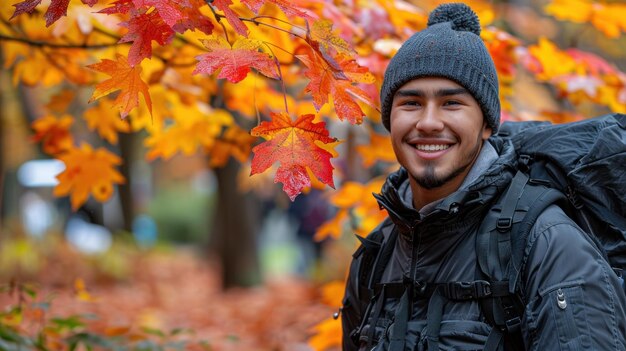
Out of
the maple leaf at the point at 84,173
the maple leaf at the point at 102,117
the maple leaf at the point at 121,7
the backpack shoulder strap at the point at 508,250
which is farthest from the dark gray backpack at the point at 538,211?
the maple leaf at the point at 102,117

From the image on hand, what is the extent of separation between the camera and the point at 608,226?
2168 millimetres

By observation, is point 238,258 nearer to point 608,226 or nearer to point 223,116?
point 223,116

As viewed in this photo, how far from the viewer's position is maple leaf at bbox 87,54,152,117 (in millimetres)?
2482

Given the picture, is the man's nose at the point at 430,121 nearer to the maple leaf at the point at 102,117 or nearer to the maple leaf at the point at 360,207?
the maple leaf at the point at 360,207

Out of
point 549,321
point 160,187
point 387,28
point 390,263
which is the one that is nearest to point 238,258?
point 387,28

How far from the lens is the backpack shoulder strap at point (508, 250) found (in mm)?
2023

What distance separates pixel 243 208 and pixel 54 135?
21.5 ft

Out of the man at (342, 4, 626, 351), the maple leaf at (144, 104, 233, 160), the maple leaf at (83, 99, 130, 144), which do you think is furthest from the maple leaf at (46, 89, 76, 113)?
the man at (342, 4, 626, 351)

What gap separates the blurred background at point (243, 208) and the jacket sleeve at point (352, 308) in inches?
18.8

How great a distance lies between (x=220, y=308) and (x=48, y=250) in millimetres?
4216

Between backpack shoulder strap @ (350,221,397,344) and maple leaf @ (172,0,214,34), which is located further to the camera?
backpack shoulder strap @ (350,221,397,344)

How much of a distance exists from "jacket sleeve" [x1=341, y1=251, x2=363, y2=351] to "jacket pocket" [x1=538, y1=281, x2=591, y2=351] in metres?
0.90

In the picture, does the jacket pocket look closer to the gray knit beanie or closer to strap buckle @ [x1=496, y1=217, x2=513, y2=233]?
strap buckle @ [x1=496, y1=217, x2=513, y2=233]

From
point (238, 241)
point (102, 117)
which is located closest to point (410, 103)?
point (102, 117)
